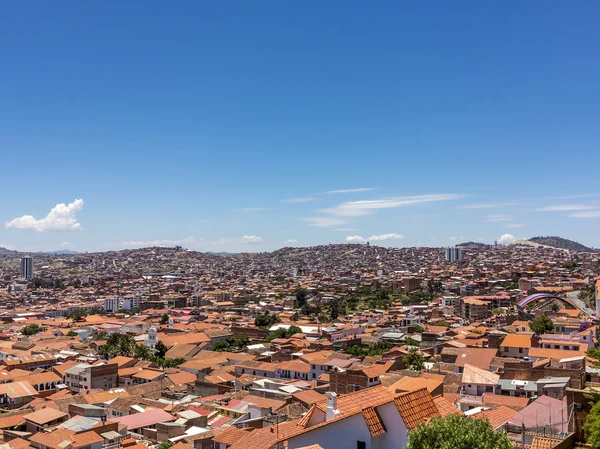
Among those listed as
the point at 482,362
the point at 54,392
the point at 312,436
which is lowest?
the point at 54,392

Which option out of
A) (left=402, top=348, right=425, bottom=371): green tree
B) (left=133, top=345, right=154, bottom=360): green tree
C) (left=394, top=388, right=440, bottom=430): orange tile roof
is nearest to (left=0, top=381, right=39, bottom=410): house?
(left=133, top=345, right=154, bottom=360): green tree

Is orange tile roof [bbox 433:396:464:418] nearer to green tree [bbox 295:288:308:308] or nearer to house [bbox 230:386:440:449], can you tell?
house [bbox 230:386:440:449]

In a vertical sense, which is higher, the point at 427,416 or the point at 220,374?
the point at 427,416

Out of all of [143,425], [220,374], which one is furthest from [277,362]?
[143,425]

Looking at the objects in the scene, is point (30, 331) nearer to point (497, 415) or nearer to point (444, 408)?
point (497, 415)

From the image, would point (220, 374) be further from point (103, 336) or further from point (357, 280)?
point (357, 280)

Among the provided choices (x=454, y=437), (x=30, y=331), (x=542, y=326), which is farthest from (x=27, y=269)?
(x=454, y=437)

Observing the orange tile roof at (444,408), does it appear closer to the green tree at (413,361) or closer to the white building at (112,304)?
the green tree at (413,361)
